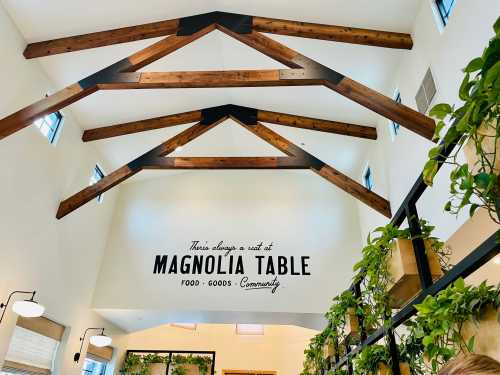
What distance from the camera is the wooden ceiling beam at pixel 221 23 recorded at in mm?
4887

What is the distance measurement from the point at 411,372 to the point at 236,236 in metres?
5.88

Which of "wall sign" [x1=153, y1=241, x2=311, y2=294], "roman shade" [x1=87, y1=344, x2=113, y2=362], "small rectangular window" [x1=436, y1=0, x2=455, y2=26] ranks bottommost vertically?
"roman shade" [x1=87, y1=344, x2=113, y2=362]

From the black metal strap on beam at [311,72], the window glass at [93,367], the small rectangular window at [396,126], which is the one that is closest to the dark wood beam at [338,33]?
the black metal strap on beam at [311,72]

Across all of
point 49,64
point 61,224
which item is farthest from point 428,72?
point 61,224

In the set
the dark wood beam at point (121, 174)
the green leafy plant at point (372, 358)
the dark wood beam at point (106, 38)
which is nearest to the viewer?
the green leafy plant at point (372, 358)

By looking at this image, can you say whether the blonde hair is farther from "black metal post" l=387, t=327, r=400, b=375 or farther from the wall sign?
the wall sign

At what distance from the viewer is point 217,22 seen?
17.0ft

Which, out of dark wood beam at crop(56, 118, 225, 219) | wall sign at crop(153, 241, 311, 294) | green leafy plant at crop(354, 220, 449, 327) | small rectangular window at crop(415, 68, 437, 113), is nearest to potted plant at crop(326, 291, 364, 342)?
green leafy plant at crop(354, 220, 449, 327)

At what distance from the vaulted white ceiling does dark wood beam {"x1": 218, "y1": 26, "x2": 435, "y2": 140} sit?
516mm

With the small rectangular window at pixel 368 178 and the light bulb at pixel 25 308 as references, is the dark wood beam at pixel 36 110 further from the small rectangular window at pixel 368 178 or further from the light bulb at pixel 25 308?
the small rectangular window at pixel 368 178

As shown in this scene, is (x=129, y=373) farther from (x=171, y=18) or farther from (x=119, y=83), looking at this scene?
(x=171, y=18)

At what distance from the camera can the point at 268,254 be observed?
25.1 feet

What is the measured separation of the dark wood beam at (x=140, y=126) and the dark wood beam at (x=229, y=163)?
727 millimetres

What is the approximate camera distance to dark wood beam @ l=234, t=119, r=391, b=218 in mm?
6129
